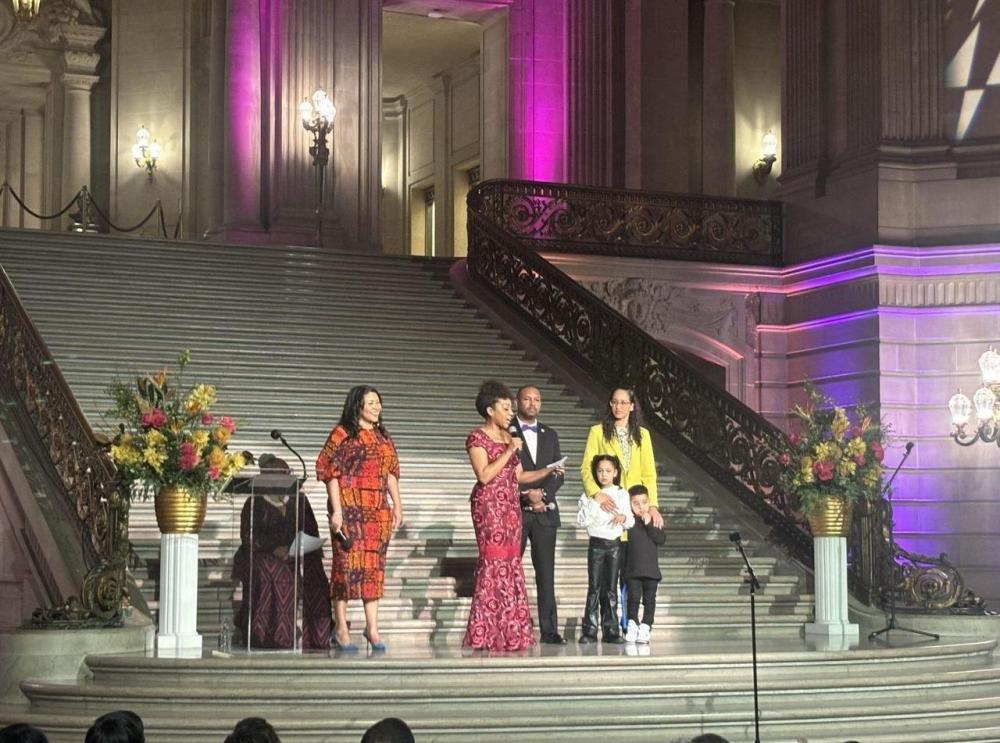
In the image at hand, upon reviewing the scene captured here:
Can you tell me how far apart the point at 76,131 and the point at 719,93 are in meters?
9.53

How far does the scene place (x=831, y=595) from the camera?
40.5ft

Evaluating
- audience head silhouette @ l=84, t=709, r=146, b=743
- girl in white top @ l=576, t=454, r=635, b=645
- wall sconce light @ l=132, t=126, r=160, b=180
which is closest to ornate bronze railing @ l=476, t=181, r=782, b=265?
wall sconce light @ l=132, t=126, r=160, b=180

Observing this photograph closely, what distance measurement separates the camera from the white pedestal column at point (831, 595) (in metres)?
12.3

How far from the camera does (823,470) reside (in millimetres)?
12438

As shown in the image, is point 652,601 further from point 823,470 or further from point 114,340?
point 114,340

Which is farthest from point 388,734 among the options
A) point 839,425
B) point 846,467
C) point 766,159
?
point 766,159

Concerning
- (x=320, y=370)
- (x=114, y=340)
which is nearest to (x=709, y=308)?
(x=320, y=370)

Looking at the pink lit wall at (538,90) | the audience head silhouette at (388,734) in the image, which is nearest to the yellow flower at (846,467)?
the audience head silhouette at (388,734)

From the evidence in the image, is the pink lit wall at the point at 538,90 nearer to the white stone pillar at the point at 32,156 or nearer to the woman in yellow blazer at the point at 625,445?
the white stone pillar at the point at 32,156

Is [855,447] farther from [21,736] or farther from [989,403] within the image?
[21,736]

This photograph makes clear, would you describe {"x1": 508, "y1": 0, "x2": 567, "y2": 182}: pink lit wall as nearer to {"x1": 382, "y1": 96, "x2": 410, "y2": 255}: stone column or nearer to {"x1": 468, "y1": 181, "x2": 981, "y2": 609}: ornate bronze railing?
{"x1": 468, "y1": 181, "x2": 981, "y2": 609}: ornate bronze railing

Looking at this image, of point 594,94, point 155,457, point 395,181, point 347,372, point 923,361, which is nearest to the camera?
point 155,457

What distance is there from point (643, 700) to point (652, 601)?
4.51 feet

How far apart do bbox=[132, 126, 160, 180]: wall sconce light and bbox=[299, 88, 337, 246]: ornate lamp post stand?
414 centimetres
